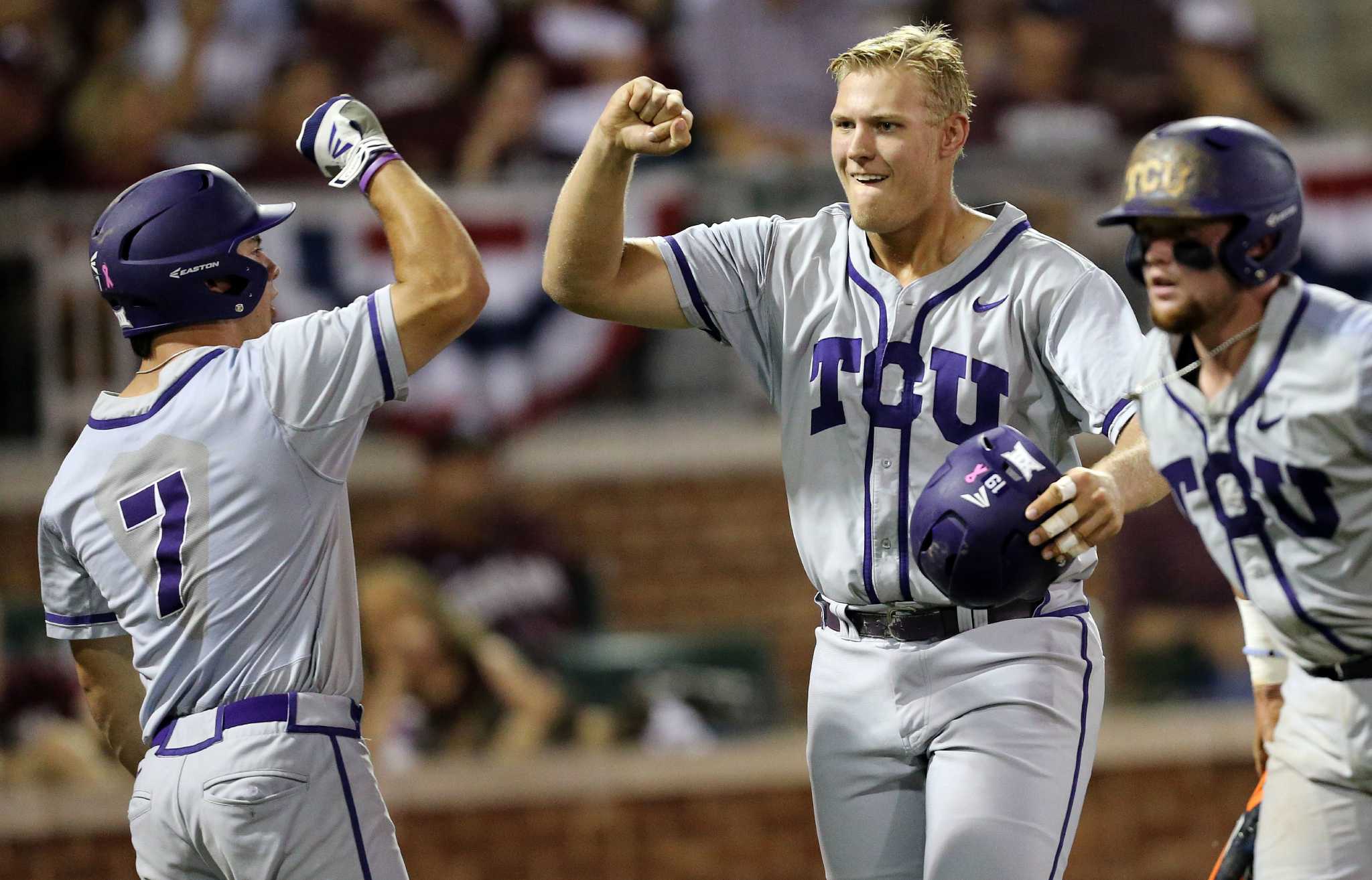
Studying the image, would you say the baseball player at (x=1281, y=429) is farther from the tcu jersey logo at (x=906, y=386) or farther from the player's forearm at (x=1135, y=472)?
the tcu jersey logo at (x=906, y=386)

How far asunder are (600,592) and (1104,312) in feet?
16.0

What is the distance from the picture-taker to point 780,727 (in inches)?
287

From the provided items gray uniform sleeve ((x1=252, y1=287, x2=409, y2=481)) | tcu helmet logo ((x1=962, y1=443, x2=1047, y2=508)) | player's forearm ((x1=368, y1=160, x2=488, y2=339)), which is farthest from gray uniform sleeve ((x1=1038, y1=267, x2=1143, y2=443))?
gray uniform sleeve ((x1=252, y1=287, x2=409, y2=481))

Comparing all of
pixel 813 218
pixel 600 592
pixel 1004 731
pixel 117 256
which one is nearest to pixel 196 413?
pixel 117 256

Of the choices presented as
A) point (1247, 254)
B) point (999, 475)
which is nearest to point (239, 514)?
point (999, 475)

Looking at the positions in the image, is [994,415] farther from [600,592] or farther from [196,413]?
[600,592]

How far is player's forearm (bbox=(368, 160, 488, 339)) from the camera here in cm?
312

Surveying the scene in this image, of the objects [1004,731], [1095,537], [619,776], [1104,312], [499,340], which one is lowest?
[619,776]

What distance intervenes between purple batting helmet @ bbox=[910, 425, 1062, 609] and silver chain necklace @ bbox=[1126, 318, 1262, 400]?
8.1 inches

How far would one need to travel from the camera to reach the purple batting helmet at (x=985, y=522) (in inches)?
115

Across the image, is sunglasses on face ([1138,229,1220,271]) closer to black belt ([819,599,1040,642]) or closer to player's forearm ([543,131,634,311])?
black belt ([819,599,1040,642])

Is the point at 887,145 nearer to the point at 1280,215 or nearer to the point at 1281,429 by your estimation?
the point at 1280,215

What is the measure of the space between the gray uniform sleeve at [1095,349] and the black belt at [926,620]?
0.39 meters

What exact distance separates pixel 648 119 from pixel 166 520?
123 cm
